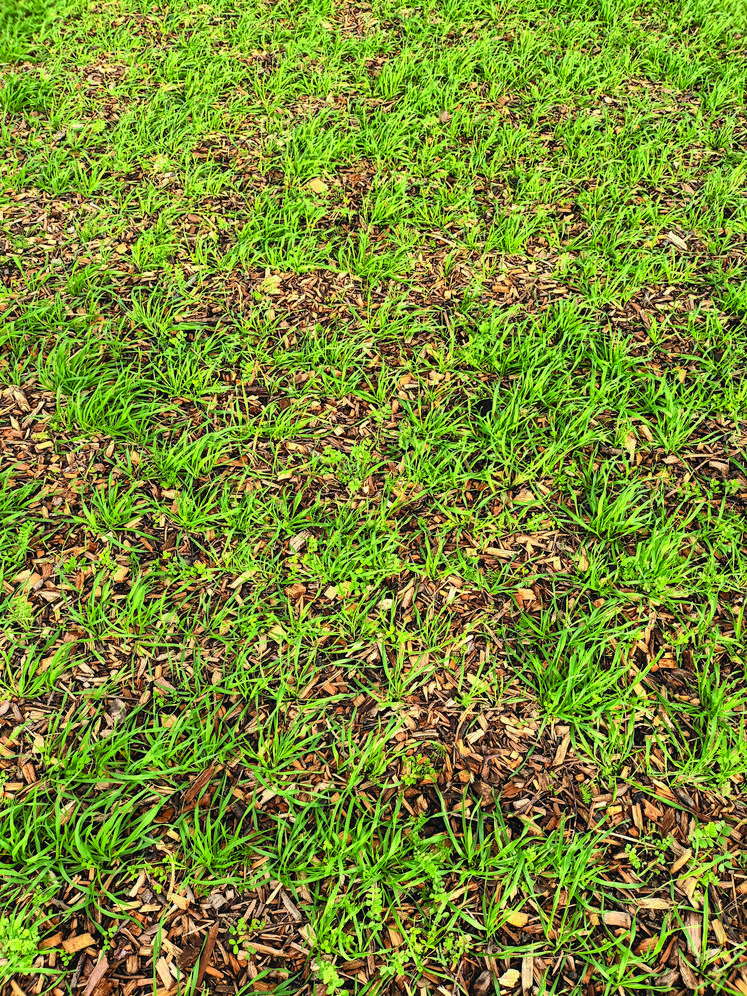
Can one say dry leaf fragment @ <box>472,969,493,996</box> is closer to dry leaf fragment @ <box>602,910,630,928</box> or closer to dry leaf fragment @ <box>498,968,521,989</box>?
dry leaf fragment @ <box>498,968,521,989</box>

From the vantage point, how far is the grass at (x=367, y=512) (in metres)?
2.01

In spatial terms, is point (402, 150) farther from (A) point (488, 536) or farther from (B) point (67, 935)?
(B) point (67, 935)

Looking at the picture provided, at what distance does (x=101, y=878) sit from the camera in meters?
2.01

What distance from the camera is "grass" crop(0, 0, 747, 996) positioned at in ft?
6.58

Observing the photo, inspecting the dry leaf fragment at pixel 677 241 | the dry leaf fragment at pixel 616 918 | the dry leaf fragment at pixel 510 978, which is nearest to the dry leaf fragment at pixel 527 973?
the dry leaf fragment at pixel 510 978

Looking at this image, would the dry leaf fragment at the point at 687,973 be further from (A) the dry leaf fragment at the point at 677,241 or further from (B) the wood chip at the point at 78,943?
(A) the dry leaf fragment at the point at 677,241

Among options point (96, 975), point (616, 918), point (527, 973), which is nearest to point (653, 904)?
point (616, 918)

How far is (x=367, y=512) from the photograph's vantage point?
9.09ft

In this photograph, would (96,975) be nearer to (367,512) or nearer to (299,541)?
(299,541)

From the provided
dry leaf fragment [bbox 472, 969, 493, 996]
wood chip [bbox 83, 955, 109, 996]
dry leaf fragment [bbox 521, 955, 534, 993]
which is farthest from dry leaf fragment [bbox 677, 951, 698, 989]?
wood chip [bbox 83, 955, 109, 996]

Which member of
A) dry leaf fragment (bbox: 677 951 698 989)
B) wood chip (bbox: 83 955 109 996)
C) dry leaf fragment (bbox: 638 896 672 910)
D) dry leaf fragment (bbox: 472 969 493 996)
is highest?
dry leaf fragment (bbox: 638 896 672 910)

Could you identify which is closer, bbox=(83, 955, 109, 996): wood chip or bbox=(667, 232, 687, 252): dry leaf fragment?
bbox=(83, 955, 109, 996): wood chip

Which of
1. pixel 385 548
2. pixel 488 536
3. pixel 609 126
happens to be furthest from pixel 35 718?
pixel 609 126

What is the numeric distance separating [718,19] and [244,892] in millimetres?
6181
